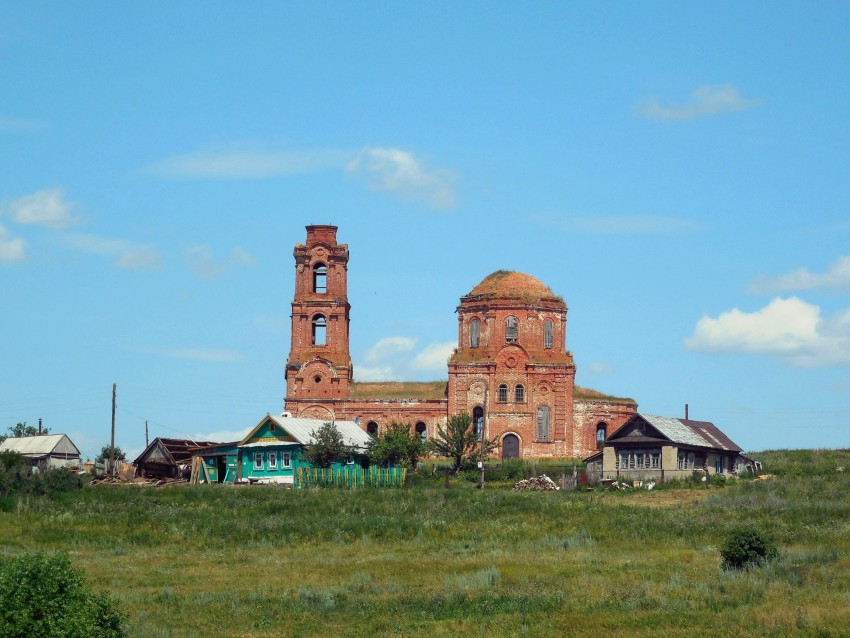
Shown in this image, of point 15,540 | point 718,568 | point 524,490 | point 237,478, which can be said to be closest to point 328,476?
point 237,478

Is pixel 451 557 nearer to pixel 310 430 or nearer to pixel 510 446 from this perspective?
pixel 310 430

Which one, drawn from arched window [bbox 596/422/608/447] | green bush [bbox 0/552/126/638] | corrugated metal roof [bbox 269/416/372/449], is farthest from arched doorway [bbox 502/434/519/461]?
green bush [bbox 0/552/126/638]

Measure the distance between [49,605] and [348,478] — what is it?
33.0 m

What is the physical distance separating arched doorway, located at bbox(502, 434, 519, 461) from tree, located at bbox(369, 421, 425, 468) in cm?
1166

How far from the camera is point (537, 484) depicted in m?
57.0

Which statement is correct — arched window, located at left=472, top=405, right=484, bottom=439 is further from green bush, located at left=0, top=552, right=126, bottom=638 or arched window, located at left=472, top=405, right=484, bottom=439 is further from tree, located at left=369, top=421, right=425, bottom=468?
green bush, located at left=0, top=552, right=126, bottom=638

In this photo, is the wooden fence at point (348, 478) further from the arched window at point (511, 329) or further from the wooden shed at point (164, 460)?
the arched window at point (511, 329)

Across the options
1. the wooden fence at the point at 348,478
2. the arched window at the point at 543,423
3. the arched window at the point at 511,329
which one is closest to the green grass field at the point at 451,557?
the wooden fence at the point at 348,478

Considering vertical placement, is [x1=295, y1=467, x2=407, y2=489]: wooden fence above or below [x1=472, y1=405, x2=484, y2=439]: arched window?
below

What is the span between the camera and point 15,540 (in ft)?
136

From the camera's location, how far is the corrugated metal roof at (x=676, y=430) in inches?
2331

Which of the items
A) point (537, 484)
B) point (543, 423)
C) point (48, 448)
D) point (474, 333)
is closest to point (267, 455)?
point (537, 484)

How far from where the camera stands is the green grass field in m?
27.9

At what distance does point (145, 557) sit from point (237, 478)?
22.0m
